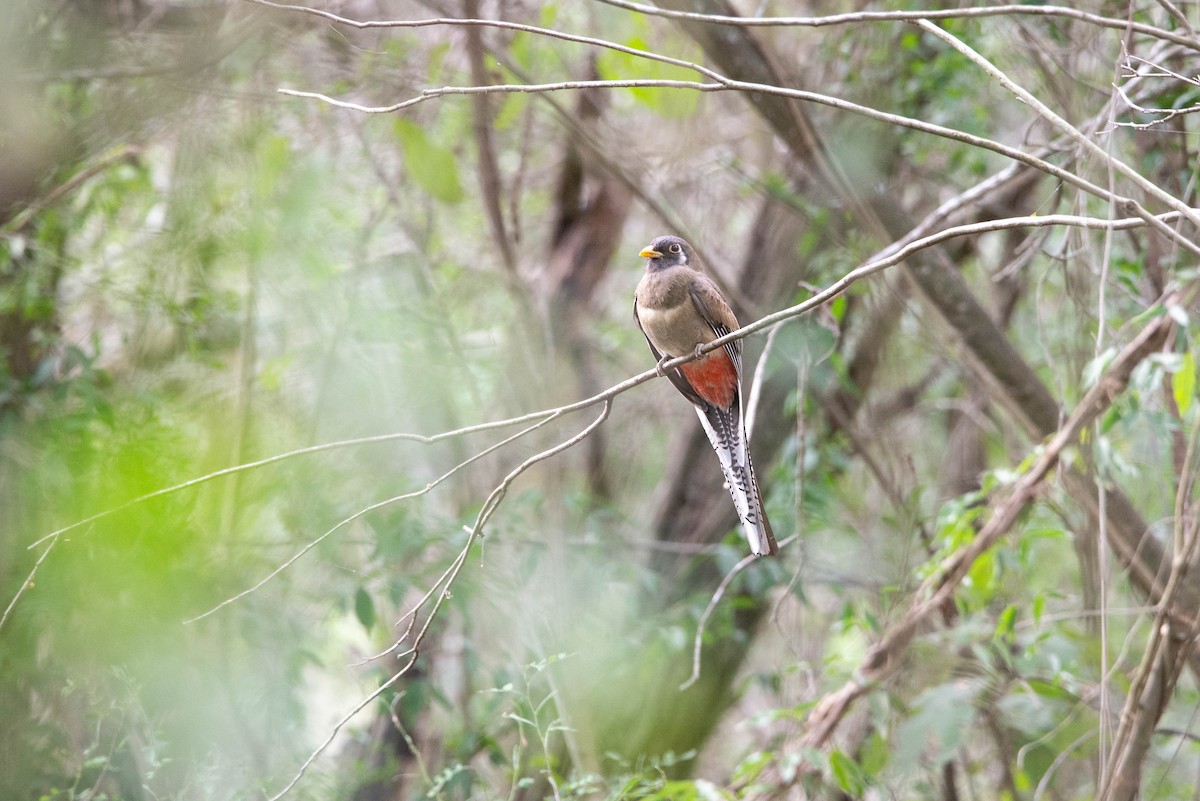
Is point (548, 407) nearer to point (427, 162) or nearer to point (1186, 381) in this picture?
point (427, 162)

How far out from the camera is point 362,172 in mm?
5777

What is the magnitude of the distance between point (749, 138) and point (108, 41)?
3136 millimetres

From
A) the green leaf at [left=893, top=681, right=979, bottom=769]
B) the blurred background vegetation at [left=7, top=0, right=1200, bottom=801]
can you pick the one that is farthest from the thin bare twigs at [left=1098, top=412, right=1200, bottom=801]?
the green leaf at [left=893, top=681, right=979, bottom=769]

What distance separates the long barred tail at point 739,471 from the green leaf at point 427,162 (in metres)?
1.58

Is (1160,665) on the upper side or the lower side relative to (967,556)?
lower

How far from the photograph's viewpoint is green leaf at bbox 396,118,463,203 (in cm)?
409

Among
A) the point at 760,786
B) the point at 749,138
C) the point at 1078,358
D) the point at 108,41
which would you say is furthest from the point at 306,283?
the point at 1078,358

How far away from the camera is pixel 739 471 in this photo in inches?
117

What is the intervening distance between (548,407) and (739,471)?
185 cm

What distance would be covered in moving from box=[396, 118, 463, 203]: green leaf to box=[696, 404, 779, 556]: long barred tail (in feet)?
5.17

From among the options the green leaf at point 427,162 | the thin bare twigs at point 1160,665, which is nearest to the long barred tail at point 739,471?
the thin bare twigs at point 1160,665

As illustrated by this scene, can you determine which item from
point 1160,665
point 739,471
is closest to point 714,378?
point 739,471

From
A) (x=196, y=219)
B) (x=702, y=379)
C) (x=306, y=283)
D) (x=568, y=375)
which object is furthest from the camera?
(x=568, y=375)

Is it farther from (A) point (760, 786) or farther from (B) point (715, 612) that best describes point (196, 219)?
(A) point (760, 786)
